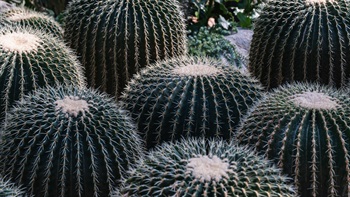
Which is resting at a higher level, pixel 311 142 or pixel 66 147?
pixel 311 142

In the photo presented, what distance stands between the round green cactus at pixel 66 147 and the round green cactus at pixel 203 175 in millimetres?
498

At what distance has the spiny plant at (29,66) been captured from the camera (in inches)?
173

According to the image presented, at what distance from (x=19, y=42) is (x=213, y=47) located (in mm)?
3106

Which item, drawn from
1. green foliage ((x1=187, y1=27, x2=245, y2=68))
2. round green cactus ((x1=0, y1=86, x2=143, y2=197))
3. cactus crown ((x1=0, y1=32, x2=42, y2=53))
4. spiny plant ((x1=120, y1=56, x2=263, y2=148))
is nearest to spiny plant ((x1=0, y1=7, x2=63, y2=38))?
cactus crown ((x1=0, y1=32, x2=42, y2=53))

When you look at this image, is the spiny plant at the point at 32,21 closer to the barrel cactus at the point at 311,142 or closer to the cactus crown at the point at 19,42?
the cactus crown at the point at 19,42

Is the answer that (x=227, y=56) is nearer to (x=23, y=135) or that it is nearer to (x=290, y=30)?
(x=290, y=30)

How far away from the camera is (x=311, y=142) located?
11.8 ft

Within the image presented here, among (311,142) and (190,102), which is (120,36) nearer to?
(190,102)

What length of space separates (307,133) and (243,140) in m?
0.40

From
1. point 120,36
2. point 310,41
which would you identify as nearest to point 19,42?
point 120,36

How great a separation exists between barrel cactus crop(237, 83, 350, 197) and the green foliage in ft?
10.7

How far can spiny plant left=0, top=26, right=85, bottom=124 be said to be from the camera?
14.4 feet

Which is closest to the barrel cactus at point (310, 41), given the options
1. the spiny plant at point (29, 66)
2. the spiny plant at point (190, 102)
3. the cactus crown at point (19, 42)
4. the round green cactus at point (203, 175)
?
the spiny plant at point (190, 102)

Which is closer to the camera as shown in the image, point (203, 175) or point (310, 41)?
point (203, 175)
